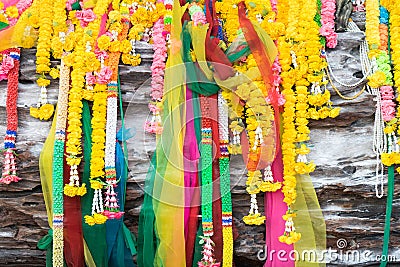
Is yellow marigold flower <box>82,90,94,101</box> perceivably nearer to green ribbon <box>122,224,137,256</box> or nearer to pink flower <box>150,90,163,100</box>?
pink flower <box>150,90,163,100</box>

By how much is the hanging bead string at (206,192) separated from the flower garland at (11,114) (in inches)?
24.1

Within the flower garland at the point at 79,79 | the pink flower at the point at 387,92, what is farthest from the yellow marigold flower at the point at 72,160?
the pink flower at the point at 387,92

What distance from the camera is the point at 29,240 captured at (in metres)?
1.86

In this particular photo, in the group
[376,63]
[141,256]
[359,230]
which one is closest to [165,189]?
[141,256]

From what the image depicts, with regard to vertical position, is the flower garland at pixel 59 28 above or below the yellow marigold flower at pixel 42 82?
above

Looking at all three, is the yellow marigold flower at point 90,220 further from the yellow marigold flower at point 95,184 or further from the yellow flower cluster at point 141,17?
the yellow flower cluster at point 141,17

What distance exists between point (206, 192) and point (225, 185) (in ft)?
0.23

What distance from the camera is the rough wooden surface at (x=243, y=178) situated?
1.83 metres

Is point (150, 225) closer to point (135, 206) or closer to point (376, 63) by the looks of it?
point (135, 206)

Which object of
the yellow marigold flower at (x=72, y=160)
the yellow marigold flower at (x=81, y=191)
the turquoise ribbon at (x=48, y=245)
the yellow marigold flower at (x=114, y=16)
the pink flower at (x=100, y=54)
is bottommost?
the turquoise ribbon at (x=48, y=245)

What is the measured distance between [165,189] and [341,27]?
0.87 m

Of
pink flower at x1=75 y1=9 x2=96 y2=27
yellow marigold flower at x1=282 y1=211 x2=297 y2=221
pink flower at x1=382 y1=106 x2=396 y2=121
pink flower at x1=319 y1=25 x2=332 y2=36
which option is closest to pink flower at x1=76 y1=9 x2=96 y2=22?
pink flower at x1=75 y1=9 x2=96 y2=27

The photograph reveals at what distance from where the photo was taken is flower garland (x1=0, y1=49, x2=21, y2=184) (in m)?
→ 1.78

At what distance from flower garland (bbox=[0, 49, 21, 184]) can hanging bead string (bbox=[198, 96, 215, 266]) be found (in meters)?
0.61
